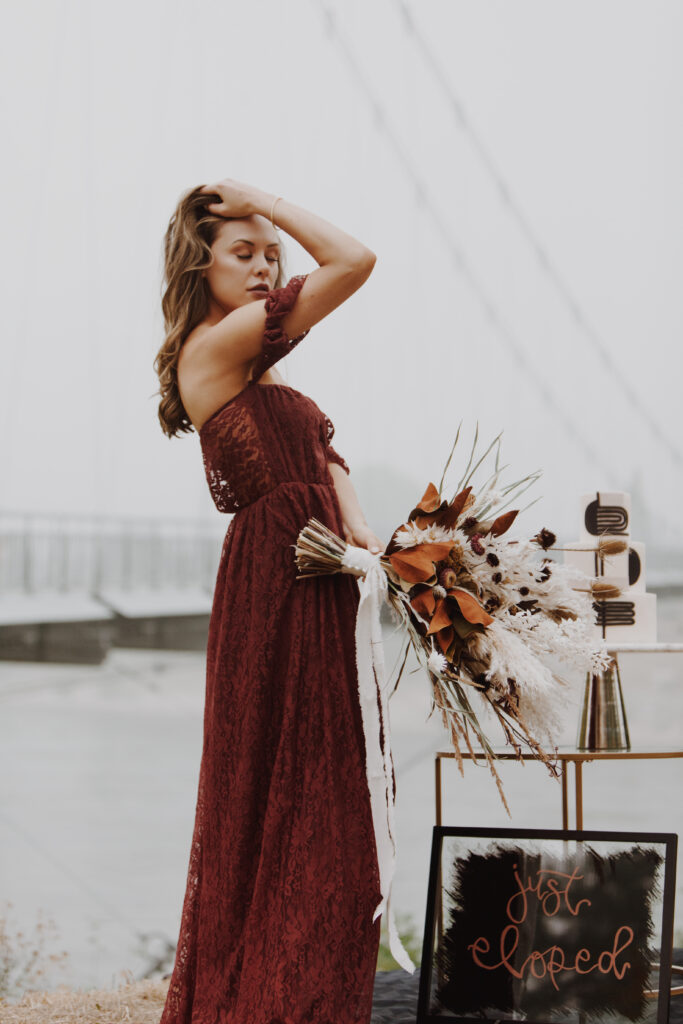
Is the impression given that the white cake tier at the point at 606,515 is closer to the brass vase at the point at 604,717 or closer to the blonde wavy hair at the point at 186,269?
the brass vase at the point at 604,717

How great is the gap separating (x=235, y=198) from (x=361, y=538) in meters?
0.57

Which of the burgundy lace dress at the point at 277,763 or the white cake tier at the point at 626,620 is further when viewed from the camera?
the white cake tier at the point at 626,620

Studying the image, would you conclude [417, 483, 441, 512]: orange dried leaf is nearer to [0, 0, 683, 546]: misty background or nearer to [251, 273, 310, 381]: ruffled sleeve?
[251, 273, 310, 381]: ruffled sleeve

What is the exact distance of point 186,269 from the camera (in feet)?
5.26

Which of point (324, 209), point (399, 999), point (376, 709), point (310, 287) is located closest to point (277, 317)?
point (310, 287)

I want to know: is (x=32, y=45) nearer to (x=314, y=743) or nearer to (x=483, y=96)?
(x=483, y=96)

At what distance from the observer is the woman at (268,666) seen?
4.63 ft

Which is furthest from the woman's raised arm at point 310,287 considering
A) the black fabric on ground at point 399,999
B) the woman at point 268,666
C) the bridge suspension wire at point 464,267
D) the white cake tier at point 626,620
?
the bridge suspension wire at point 464,267

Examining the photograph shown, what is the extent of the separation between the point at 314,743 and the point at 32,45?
337 cm

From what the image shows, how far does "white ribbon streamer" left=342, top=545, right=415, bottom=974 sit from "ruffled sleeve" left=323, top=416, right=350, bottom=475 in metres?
0.24

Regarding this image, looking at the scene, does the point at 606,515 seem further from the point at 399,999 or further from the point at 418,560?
the point at 399,999

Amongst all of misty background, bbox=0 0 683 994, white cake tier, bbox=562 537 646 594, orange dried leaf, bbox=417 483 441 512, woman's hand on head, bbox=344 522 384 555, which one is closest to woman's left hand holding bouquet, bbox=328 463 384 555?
woman's hand on head, bbox=344 522 384 555

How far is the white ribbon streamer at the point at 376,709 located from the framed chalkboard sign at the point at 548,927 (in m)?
0.27

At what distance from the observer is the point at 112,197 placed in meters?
4.18
